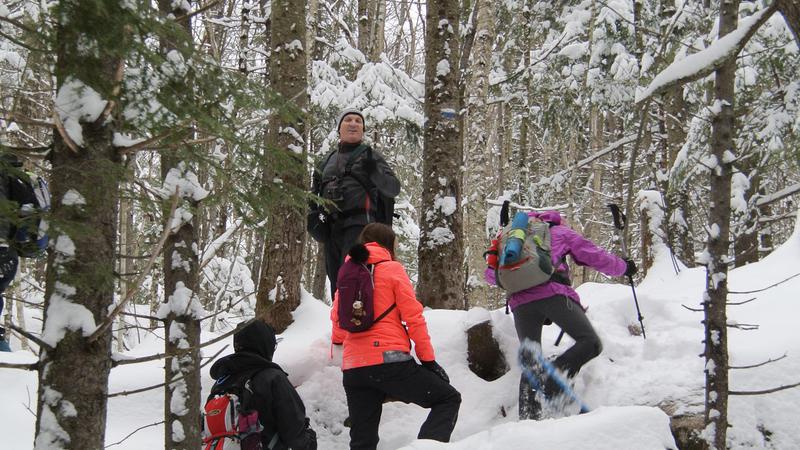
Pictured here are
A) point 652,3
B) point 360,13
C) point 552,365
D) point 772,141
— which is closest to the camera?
point 552,365

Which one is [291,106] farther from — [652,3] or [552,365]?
[652,3]

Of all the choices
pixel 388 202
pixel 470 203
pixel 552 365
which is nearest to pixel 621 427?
pixel 552 365

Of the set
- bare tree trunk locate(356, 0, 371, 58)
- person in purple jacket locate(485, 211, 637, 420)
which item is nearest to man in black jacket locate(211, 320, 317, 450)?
person in purple jacket locate(485, 211, 637, 420)

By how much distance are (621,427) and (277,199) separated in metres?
2.11

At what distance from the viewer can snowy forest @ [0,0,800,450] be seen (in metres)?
2.42

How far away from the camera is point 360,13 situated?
13.2m

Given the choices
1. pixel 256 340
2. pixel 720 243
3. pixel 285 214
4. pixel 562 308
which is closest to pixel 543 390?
pixel 562 308

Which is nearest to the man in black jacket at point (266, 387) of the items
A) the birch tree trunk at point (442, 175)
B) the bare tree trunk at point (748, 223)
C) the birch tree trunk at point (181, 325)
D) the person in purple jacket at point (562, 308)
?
the birch tree trunk at point (181, 325)

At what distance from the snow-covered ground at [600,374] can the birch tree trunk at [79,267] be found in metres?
2.27

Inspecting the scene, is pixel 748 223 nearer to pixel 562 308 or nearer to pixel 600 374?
pixel 600 374

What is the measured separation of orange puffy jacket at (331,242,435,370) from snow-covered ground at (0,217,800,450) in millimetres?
1272

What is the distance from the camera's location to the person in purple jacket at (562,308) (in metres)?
4.93

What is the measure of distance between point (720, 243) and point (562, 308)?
1420mm

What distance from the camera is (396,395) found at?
14.5 feet
